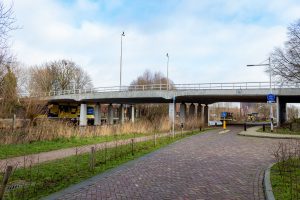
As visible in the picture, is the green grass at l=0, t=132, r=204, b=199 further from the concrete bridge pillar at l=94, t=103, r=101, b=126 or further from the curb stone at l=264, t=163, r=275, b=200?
the concrete bridge pillar at l=94, t=103, r=101, b=126

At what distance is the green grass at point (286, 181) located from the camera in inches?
257

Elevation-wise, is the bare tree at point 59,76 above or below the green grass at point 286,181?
above

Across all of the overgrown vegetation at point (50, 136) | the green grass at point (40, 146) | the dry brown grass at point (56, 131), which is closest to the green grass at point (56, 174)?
the green grass at point (40, 146)

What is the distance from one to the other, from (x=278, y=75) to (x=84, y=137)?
24691 millimetres

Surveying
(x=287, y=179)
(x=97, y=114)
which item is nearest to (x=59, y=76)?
(x=97, y=114)

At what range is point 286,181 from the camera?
308 inches

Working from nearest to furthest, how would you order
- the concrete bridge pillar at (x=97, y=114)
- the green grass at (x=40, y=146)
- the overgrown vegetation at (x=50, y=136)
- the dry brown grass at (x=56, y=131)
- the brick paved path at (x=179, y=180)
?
the brick paved path at (x=179, y=180), the green grass at (x=40, y=146), the overgrown vegetation at (x=50, y=136), the dry brown grass at (x=56, y=131), the concrete bridge pillar at (x=97, y=114)

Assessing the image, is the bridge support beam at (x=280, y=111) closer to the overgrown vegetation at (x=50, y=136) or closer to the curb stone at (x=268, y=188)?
the overgrown vegetation at (x=50, y=136)

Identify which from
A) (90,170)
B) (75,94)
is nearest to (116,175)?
(90,170)

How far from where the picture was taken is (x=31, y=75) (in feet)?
205

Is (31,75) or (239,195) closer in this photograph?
(239,195)

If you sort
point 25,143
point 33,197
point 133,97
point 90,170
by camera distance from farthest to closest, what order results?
point 133,97 < point 25,143 < point 90,170 < point 33,197

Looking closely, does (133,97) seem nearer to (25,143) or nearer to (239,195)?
(25,143)

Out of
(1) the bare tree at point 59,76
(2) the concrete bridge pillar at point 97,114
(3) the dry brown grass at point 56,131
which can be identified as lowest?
(3) the dry brown grass at point 56,131
